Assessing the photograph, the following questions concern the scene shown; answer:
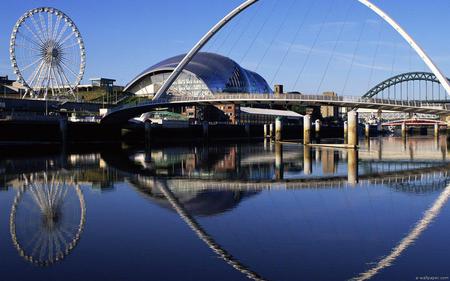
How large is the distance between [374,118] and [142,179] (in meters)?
173

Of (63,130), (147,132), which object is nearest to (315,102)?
(147,132)

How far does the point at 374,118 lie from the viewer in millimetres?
195500

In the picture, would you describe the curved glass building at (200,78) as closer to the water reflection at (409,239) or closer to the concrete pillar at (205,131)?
the concrete pillar at (205,131)

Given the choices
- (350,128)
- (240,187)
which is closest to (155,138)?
(350,128)

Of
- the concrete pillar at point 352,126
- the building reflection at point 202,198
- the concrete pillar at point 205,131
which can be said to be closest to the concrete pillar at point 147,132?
the concrete pillar at point 205,131

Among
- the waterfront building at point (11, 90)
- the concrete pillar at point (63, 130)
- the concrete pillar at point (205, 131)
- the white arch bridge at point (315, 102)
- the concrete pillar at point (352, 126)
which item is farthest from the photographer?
the waterfront building at point (11, 90)

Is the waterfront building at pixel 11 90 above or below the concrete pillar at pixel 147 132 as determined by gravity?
above

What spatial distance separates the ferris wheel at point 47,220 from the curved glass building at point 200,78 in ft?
362

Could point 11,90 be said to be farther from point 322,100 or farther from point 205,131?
point 322,100

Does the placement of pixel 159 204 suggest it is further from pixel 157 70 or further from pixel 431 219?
pixel 157 70

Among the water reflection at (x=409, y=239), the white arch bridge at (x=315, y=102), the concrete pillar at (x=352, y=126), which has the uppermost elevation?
the white arch bridge at (x=315, y=102)

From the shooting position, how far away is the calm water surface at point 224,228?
42.8 feet

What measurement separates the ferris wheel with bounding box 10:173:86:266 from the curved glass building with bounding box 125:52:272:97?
110326mm

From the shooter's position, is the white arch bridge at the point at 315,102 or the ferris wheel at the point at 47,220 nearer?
the ferris wheel at the point at 47,220
